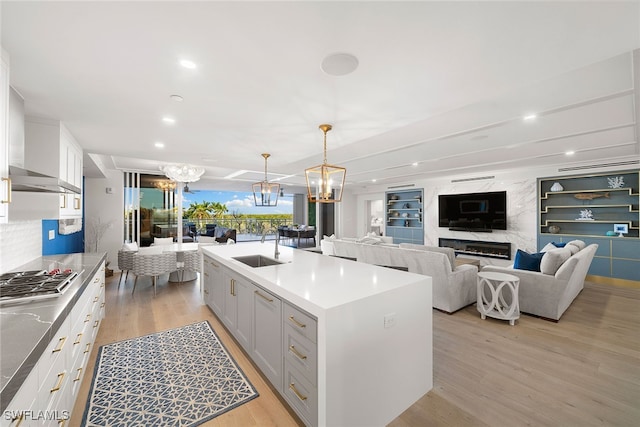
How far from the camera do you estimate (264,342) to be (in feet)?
6.87

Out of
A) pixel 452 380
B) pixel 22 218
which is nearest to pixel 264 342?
pixel 452 380

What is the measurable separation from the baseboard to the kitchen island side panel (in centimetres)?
580

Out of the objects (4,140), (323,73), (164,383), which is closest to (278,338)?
(164,383)

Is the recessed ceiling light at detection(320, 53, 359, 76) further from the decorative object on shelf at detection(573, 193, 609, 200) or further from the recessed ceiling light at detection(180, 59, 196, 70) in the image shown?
the decorative object on shelf at detection(573, 193, 609, 200)

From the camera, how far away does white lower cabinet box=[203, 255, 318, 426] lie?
156cm

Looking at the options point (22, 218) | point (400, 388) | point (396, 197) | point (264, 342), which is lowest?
point (400, 388)

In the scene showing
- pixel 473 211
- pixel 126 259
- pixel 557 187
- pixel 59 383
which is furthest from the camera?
pixel 473 211

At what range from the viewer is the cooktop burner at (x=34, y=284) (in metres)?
1.58

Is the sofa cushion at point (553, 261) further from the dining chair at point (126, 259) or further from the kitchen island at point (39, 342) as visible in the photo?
the dining chair at point (126, 259)

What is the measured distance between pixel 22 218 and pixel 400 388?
366cm

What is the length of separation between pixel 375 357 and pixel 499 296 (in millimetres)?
2806

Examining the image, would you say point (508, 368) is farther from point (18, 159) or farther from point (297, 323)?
point (18, 159)

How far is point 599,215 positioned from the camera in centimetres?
557

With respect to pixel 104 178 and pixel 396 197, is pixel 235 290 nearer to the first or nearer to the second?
pixel 104 178
